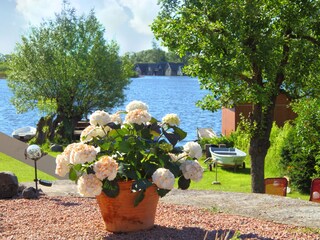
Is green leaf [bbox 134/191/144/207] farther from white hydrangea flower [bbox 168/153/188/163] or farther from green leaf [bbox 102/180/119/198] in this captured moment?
white hydrangea flower [bbox 168/153/188/163]

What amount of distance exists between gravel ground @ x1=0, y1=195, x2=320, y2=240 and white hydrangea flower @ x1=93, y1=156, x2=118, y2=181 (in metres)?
0.76

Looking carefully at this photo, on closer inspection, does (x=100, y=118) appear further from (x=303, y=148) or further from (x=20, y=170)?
(x=20, y=170)

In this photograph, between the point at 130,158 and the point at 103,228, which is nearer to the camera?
the point at 130,158

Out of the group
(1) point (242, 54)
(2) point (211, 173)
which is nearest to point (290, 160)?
(2) point (211, 173)

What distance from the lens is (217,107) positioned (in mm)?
13734

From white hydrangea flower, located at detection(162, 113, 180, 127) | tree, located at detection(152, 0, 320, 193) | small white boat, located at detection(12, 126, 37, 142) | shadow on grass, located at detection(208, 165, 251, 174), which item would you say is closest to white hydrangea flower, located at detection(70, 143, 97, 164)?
white hydrangea flower, located at detection(162, 113, 180, 127)

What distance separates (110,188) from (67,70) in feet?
97.9

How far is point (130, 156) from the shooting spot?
588 cm

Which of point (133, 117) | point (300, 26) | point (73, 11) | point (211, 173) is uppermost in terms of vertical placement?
point (73, 11)

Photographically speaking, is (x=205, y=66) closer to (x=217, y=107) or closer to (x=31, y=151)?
(x=217, y=107)

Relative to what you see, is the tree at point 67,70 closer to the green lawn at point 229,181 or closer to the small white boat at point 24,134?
the small white boat at point 24,134

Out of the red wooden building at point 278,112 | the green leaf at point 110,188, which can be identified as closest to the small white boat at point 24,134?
the red wooden building at point 278,112

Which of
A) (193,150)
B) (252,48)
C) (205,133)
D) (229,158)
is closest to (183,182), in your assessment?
(193,150)

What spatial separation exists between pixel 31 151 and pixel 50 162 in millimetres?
7936
